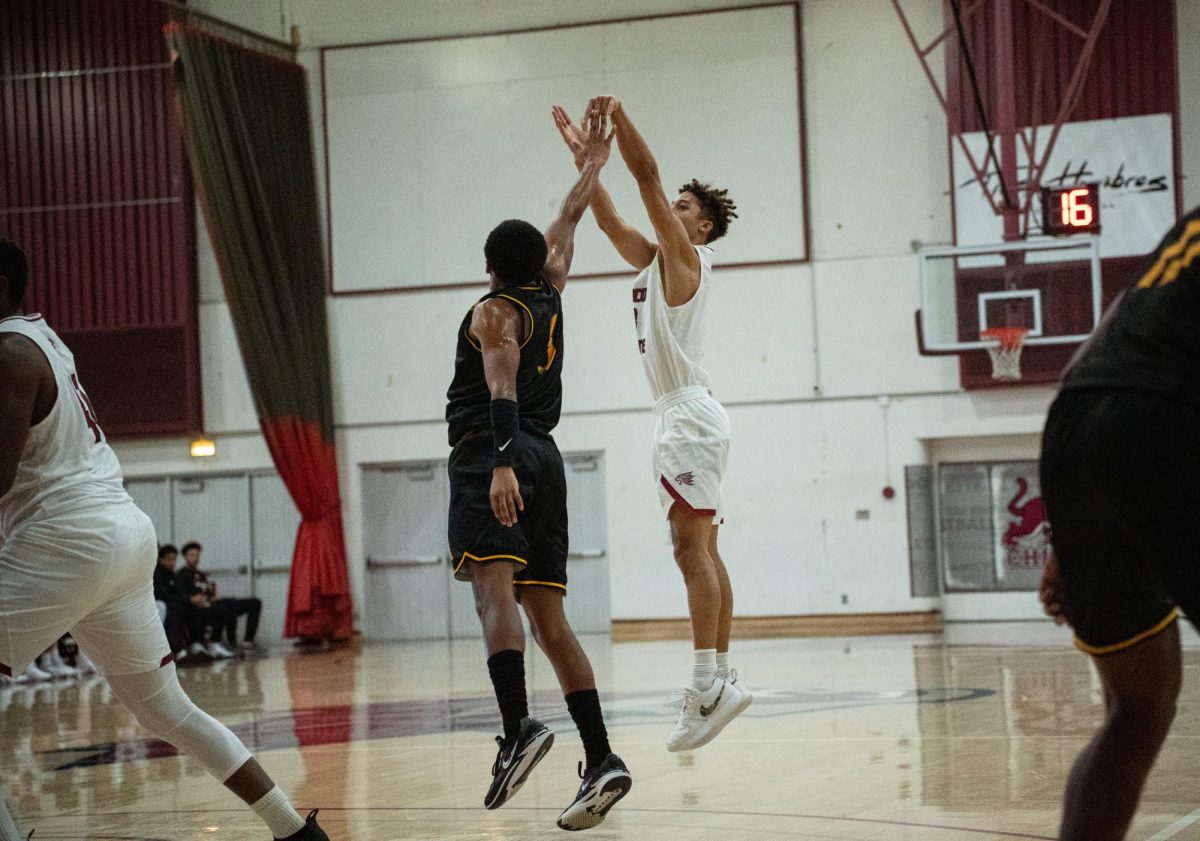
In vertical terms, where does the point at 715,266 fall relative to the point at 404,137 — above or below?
below

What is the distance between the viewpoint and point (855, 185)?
1903cm

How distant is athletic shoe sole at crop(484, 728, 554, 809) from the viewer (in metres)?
4.95

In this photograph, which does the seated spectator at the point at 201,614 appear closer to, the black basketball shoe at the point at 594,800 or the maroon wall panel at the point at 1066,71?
the maroon wall panel at the point at 1066,71

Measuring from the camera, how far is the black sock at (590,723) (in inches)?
201

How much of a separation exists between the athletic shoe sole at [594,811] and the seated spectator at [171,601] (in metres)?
13.5

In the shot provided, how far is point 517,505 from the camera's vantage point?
5.05 metres

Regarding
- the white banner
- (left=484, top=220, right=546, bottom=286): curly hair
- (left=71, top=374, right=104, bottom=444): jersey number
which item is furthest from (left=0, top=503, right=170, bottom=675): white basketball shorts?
the white banner

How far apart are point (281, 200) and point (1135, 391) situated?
720 inches

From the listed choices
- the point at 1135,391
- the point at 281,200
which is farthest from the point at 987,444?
the point at 1135,391

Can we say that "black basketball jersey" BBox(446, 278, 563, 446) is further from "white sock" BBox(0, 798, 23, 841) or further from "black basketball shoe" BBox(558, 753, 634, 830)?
"white sock" BBox(0, 798, 23, 841)

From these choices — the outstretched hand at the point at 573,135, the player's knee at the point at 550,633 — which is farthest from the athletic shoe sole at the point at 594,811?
the outstretched hand at the point at 573,135

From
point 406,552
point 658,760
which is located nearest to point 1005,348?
point 406,552

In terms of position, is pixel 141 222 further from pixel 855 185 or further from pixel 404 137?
pixel 855 185

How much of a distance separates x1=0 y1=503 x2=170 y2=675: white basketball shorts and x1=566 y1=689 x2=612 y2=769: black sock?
59.8 inches
